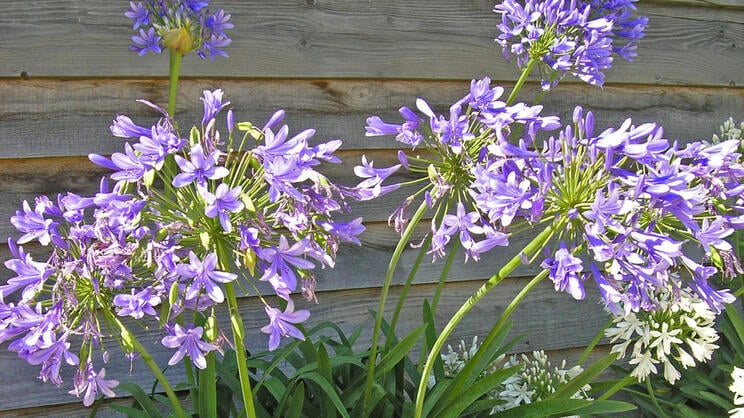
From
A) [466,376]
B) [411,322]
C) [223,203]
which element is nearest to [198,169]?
[223,203]

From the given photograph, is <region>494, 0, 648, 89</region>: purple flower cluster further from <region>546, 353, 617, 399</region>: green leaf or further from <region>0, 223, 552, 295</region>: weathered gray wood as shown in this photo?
<region>0, 223, 552, 295</region>: weathered gray wood

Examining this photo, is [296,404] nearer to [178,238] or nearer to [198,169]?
[178,238]

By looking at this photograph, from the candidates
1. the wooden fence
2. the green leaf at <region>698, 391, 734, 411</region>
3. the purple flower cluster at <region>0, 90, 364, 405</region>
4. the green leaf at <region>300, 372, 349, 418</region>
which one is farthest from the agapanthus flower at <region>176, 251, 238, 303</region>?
the green leaf at <region>698, 391, 734, 411</region>

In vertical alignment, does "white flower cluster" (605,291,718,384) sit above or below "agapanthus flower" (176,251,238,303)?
below

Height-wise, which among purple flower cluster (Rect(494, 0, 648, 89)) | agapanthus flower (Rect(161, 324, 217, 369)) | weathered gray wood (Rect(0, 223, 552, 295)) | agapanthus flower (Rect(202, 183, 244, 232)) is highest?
purple flower cluster (Rect(494, 0, 648, 89))

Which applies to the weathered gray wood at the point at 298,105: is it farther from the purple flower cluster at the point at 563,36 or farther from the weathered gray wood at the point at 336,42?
the purple flower cluster at the point at 563,36

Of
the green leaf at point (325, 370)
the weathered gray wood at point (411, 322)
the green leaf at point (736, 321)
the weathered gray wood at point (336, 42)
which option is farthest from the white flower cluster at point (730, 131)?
the green leaf at point (325, 370)

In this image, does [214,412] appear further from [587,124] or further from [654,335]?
[654,335]
